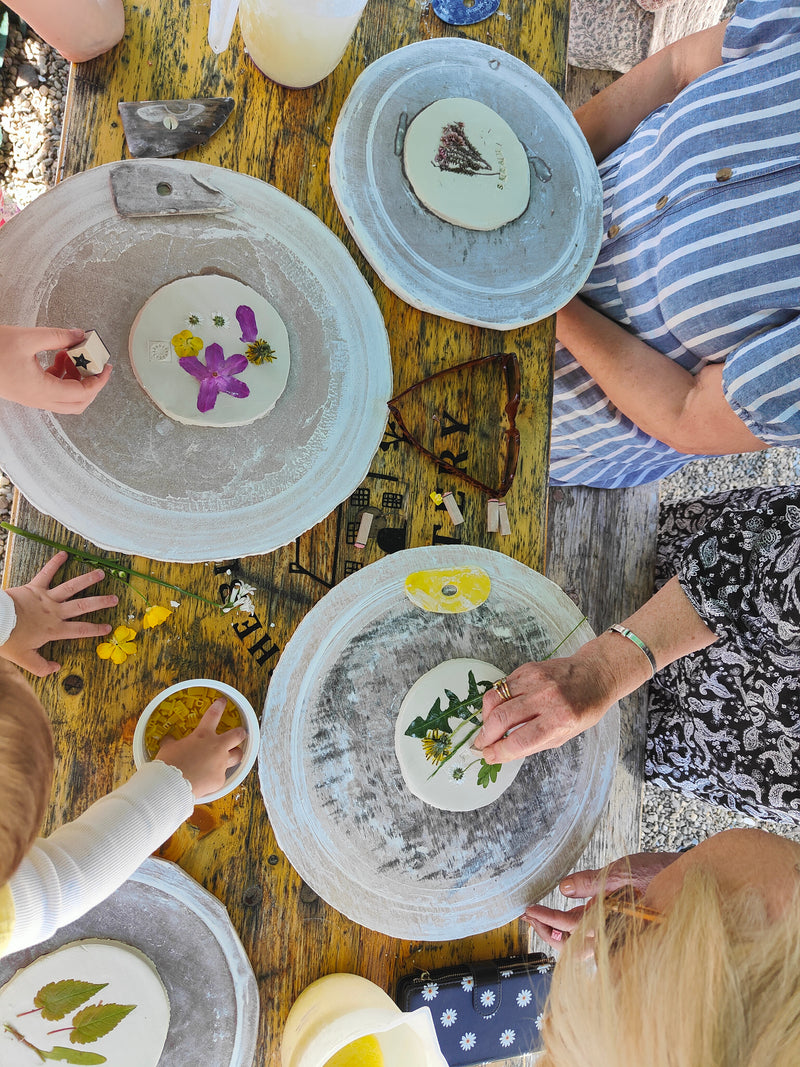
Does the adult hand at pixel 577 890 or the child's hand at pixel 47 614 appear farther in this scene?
the adult hand at pixel 577 890

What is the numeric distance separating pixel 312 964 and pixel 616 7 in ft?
6.70

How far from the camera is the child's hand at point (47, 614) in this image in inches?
28.4

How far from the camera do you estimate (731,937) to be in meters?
0.65

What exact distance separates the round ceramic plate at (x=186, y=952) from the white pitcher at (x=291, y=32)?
3.08 feet

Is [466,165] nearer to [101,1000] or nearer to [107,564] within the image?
[107,564]

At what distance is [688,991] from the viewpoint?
59 centimetres

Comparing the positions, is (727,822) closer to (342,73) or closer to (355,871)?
(355,871)

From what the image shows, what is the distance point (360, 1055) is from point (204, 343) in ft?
2.61

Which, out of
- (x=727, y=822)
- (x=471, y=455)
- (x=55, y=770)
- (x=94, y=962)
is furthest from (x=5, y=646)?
(x=727, y=822)

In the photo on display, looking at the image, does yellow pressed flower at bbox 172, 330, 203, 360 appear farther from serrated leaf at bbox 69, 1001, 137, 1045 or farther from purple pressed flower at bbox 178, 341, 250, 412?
serrated leaf at bbox 69, 1001, 137, 1045

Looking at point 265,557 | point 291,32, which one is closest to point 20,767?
point 265,557

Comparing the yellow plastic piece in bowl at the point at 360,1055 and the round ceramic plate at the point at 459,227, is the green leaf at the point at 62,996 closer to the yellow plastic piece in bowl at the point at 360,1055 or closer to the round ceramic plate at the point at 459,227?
the yellow plastic piece in bowl at the point at 360,1055

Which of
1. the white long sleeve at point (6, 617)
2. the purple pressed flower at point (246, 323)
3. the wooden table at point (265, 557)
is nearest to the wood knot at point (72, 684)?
the wooden table at point (265, 557)

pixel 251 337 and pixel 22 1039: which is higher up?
pixel 251 337
